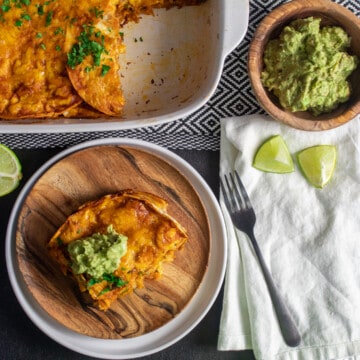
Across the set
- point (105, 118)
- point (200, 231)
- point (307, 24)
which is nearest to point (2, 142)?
point (105, 118)

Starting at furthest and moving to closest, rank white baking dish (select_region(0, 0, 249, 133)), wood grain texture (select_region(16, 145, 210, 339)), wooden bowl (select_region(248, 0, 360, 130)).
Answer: white baking dish (select_region(0, 0, 249, 133)), wood grain texture (select_region(16, 145, 210, 339)), wooden bowl (select_region(248, 0, 360, 130))

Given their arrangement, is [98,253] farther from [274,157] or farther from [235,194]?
[274,157]

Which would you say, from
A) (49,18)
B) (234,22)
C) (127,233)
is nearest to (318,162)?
(234,22)

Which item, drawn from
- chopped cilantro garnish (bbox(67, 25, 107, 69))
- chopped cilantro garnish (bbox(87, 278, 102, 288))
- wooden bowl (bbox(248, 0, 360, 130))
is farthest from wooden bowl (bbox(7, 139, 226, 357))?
wooden bowl (bbox(248, 0, 360, 130))

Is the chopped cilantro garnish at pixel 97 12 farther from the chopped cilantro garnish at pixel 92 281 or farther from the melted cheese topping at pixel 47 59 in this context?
the chopped cilantro garnish at pixel 92 281

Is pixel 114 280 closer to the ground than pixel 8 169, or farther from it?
closer to the ground

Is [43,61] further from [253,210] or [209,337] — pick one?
[209,337]

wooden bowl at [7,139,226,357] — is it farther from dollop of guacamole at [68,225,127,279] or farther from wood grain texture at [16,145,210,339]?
dollop of guacamole at [68,225,127,279]
